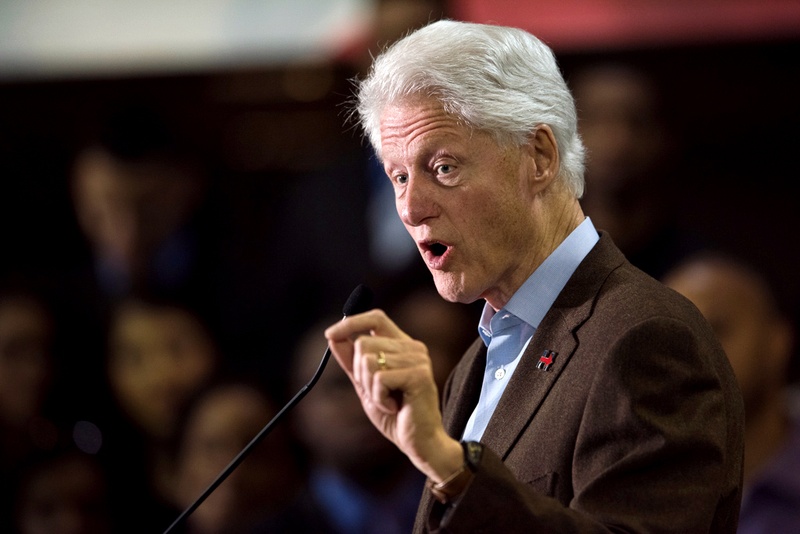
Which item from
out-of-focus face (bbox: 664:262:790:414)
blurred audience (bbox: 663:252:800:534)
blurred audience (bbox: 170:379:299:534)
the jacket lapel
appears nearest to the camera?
the jacket lapel

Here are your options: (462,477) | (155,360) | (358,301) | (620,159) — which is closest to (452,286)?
(358,301)

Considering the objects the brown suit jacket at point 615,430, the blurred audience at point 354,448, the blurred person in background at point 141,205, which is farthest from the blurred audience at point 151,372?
the brown suit jacket at point 615,430

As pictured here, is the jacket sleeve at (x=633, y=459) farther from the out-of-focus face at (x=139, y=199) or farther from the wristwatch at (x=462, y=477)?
the out-of-focus face at (x=139, y=199)

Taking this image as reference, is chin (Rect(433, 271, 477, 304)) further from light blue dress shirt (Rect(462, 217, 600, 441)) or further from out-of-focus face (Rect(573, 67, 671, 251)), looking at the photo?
out-of-focus face (Rect(573, 67, 671, 251))

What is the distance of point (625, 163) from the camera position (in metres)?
3.82

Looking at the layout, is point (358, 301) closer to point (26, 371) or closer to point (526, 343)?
point (526, 343)

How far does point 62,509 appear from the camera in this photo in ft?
12.0

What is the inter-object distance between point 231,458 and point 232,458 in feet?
0.18

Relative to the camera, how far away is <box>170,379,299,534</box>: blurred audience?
3.47 meters

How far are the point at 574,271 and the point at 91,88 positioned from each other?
3.37m

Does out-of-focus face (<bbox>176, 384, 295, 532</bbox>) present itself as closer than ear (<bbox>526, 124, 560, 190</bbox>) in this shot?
No

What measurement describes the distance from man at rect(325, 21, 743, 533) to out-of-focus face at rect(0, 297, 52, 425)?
8.10 feet

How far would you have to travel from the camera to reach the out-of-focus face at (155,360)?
156 inches

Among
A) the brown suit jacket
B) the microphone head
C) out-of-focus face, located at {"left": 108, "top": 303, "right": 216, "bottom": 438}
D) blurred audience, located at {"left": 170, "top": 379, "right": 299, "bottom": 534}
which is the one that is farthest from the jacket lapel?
out-of-focus face, located at {"left": 108, "top": 303, "right": 216, "bottom": 438}
